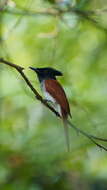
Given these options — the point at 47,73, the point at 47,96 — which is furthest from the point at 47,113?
the point at 47,73

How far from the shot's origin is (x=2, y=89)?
544 cm

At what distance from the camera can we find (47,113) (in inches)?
228

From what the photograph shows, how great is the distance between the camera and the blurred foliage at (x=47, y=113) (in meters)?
5.17

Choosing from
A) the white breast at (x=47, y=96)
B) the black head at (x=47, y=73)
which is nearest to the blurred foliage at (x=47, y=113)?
the white breast at (x=47, y=96)

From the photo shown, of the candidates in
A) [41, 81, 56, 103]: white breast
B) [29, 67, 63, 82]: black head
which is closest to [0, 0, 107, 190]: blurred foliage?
[41, 81, 56, 103]: white breast

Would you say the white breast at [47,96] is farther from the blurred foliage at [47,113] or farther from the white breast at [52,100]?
the blurred foliage at [47,113]

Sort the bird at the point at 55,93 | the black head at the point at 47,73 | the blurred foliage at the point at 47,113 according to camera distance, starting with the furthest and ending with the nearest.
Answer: the blurred foliage at the point at 47,113, the bird at the point at 55,93, the black head at the point at 47,73

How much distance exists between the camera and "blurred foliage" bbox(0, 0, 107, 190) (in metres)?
5.17

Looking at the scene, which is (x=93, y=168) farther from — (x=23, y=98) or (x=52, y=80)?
(x=52, y=80)

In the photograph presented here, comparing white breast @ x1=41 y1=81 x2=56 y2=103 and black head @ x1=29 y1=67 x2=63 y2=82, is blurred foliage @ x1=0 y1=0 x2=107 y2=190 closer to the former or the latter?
white breast @ x1=41 y1=81 x2=56 y2=103

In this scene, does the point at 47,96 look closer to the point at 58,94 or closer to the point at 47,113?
the point at 58,94

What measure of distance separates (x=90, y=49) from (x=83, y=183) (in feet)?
3.78

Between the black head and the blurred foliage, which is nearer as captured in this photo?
the black head

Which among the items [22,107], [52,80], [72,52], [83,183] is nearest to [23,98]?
[22,107]
